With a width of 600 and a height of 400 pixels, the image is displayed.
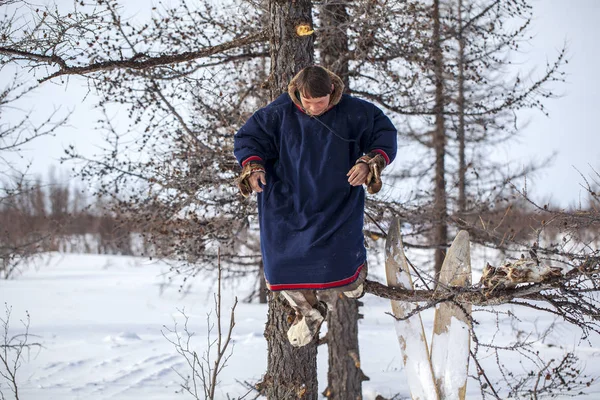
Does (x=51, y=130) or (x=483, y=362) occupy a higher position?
(x=51, y=130)

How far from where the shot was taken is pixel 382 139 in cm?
270

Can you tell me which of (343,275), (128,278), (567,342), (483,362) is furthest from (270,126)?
(128,278)

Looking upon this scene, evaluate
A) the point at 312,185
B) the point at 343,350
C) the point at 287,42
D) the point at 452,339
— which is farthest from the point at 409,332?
the point at 343,350

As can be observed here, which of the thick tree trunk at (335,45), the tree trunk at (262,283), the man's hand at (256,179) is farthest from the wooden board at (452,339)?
the thick tree trunk at (335,45)

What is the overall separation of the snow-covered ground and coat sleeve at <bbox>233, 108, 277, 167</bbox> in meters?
1.58

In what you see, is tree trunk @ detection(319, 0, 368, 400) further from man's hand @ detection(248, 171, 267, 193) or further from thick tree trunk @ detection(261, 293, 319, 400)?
man's hand @ detection(248, 171, 267, 193)

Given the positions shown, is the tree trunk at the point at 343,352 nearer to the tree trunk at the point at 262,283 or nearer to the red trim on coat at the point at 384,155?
the tree trunk at the point at 262,283

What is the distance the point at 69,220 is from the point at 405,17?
5568 millimetres

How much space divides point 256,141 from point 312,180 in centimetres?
40

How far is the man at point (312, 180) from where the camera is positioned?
8.57 feet

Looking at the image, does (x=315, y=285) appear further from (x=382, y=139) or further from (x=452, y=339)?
(x=452, y=339)

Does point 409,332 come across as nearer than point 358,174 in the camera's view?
No

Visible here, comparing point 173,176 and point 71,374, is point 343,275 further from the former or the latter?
point 71,374

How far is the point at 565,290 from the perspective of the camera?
228 centimetres
